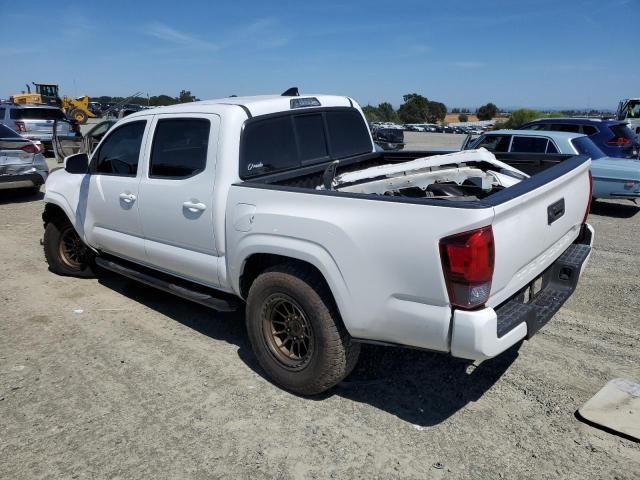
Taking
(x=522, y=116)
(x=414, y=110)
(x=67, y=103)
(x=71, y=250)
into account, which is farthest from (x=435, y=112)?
(x=71, y=250)

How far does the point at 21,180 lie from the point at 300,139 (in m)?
8.05

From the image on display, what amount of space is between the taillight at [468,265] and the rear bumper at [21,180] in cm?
989

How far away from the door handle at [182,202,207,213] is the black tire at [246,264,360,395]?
68 cm

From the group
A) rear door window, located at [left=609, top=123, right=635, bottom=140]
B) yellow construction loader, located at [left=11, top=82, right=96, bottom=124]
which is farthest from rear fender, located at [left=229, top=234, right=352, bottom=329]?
yellow construction loader, located at [left=11, top=82, right=96, bottom=124]

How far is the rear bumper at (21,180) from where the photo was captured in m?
9.88

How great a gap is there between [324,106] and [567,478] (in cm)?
331

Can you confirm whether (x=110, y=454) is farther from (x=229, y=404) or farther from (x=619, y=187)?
(x=619, y=187)

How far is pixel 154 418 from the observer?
3.20 m

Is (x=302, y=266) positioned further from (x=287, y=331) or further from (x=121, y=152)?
(x=121, y=152)

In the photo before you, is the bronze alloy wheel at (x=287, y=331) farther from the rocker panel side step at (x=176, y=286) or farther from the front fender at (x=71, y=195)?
the front fender at (x=71, y=195)

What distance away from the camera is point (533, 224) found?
293 cm

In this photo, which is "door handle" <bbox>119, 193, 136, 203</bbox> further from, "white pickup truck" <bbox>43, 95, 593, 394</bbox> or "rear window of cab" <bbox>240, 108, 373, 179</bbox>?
"rear window of cab" <bbox>240, 108, 373, 179</bbox>

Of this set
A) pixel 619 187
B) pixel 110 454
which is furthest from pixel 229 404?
pixel 619 187

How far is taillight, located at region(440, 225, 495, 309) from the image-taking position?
8.27 feet
